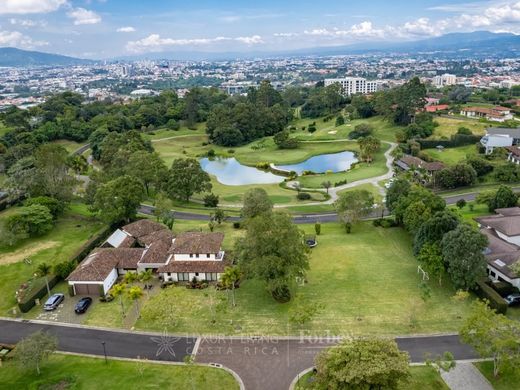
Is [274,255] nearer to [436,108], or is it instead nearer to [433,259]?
[433,259]

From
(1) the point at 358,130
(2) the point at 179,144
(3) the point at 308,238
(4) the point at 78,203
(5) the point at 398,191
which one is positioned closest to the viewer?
(3) the point at 308,238

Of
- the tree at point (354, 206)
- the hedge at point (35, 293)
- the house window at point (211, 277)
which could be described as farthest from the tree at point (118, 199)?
the tree at point (354, 206)

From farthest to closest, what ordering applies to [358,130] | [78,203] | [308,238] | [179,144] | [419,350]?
[179,144]
[358,130]
[78,203]
[308,238]
[419,350]

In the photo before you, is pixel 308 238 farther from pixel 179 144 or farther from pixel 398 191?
pixel 179 144

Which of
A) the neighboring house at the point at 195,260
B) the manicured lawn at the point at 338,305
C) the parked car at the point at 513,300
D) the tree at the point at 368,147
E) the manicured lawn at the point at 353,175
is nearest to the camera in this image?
the manicured lawn at the point at 338,305

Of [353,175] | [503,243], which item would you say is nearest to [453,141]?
[353,175]

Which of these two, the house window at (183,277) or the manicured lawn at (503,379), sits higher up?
the house window at (183,277)

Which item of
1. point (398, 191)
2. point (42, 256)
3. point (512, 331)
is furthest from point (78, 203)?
point (512, 331)

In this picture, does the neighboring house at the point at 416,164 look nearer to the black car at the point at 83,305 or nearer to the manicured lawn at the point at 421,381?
the manicured lawn at the point at 421,381
